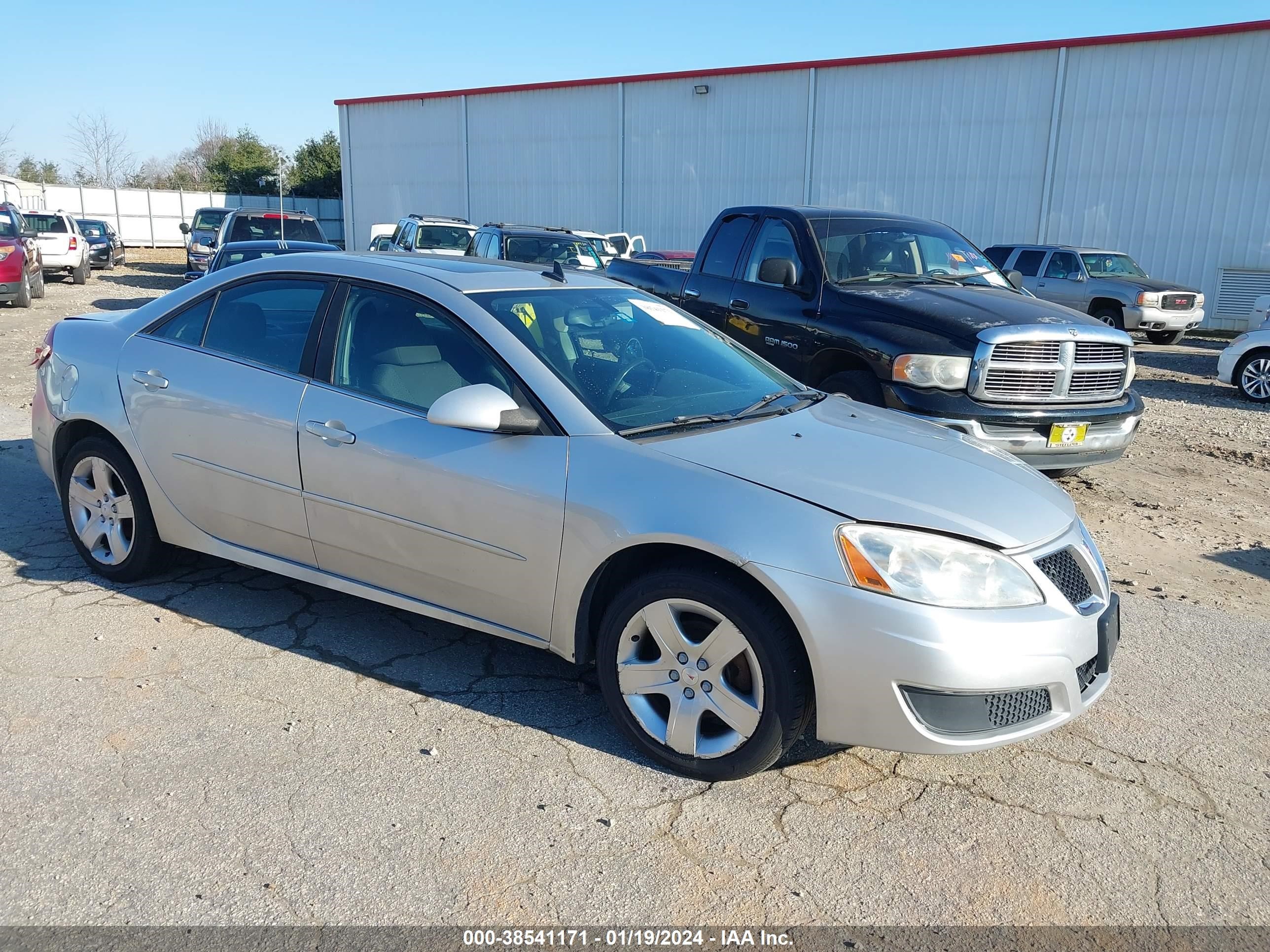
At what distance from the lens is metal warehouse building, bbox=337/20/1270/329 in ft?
72.3

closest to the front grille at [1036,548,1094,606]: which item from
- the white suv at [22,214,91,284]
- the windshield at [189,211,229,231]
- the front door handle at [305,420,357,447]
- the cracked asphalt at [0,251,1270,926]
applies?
the cracked asphalt at [0,251,1270,926]

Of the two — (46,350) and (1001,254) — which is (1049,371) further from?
(1001,254)

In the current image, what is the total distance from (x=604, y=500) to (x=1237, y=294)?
23.5 m

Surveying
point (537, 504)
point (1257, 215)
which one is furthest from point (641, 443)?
point (1257, 215)

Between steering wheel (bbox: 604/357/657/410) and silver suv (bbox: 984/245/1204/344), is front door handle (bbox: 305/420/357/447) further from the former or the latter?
silver suv (bbox: 984/245/1204/344)

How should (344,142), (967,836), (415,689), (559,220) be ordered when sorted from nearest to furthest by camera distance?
(967,836) < (415,689) < (559,220) < (344,142)

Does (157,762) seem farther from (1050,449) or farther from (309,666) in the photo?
(1050,449)

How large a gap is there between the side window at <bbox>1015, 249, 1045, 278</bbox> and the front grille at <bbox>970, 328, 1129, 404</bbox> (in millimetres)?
Answer: 13573

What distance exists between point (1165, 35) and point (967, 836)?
23988 millimetres

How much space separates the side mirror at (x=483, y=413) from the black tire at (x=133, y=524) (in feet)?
6.35

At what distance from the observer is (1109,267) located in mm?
19031

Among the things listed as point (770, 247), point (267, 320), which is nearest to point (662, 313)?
point (267, 320)

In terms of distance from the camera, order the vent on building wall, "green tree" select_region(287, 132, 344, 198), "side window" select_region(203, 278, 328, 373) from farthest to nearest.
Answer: "green tree" select_region(287, 132, 344, 198) → the vent on building wall → "side window" select_region(203, 278, 328, 373)

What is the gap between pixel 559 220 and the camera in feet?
99.6
